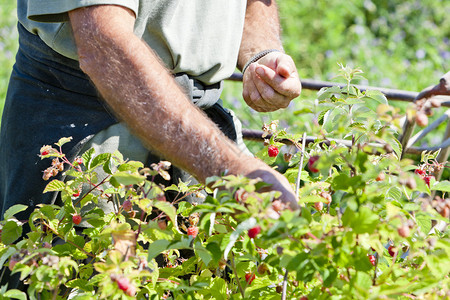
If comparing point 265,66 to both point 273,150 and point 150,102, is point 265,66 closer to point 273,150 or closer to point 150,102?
point 273,150

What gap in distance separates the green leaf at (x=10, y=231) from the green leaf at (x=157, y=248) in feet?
1.10

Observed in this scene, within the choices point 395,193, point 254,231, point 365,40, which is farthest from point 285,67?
point 365,40

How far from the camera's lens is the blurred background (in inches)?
215

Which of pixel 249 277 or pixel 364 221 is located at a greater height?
pixel 364 221

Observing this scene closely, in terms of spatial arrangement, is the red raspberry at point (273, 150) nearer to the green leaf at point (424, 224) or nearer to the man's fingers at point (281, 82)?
the man's fingers at point (281, 82)

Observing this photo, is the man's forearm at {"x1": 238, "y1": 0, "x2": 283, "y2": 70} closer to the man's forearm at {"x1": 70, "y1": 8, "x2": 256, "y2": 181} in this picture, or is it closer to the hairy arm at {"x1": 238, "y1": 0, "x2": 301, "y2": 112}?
the hairy arm at {"x1": 238, "y1": 0, "x2": 301, "y2": 112}

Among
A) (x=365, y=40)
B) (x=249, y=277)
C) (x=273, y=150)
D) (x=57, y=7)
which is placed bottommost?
(x=365, y=40)

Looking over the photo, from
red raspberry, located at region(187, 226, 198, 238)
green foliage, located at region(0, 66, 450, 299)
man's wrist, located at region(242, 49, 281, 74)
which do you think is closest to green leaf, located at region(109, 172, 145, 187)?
green foliage, located at region(0, 66, 450, 299)

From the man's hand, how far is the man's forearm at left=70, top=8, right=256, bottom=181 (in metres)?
0.44

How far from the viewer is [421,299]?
3.19 ft

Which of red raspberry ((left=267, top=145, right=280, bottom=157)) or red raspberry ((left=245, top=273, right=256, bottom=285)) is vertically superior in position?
red raspberry ((left=267, top=145, right=280, bottom=157))

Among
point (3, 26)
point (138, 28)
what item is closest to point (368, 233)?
point (138, 28)

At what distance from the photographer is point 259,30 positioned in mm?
2010

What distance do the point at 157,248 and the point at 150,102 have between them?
0.30 metres
